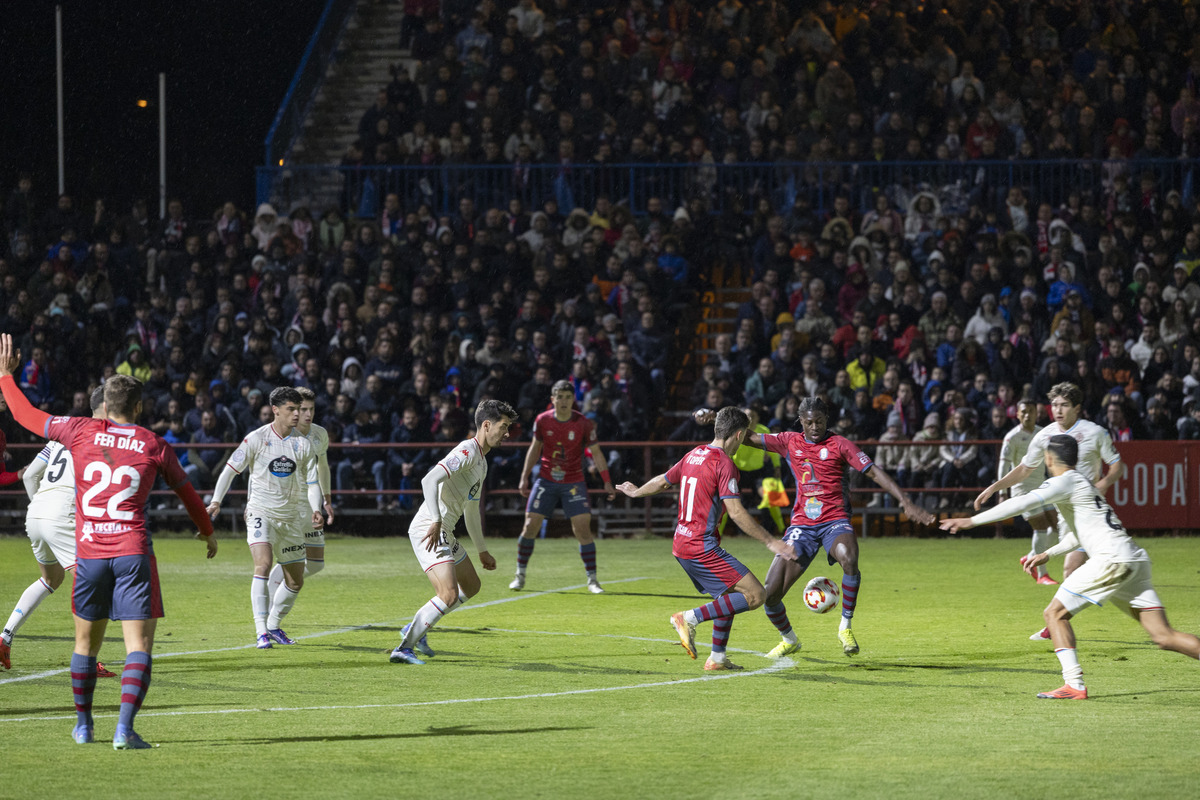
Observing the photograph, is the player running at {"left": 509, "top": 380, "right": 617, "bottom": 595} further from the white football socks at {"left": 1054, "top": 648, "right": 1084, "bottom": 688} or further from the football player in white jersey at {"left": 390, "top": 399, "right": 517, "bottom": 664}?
the white football socks at {"left": 1054, "top": 648, "right": 1084, "bottom": 688}

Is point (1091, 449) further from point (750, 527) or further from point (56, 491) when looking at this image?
point (56, 491)

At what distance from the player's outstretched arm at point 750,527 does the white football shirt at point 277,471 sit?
3.58 m

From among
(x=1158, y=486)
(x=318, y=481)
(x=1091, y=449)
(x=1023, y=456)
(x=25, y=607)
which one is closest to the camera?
(x=25, y=607)

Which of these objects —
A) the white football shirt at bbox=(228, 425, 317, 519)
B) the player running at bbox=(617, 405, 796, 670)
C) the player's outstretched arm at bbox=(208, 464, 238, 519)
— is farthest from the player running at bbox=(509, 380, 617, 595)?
the player running at bbox=(617, 405, 796, 670)

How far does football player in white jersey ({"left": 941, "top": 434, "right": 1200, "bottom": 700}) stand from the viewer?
28.3 ft

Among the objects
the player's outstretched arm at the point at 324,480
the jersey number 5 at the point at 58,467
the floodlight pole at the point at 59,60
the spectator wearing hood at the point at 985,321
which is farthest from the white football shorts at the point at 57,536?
the floodlight pole at the point at 59,60

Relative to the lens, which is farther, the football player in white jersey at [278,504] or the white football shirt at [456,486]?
the football player in white jersey at [278,504]

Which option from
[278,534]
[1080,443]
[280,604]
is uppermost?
[1080,443]

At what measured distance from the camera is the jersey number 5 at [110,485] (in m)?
7.41

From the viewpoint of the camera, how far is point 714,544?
404 inches

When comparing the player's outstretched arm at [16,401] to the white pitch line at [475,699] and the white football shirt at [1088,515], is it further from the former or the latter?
the white football shirt at [1088,515]

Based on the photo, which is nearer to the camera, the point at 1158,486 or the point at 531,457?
the point at 531,457

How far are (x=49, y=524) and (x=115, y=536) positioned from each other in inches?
128

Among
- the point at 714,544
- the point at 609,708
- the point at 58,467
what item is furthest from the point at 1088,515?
the point at 58,467
